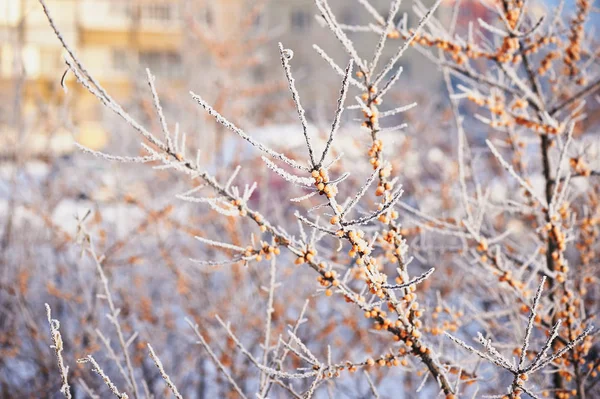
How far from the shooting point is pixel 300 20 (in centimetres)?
3105

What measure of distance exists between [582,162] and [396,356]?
1685 mm

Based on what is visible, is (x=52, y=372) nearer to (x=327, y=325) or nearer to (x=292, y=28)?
(x=327, y=325)

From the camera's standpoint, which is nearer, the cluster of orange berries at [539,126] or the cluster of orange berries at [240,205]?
the cluster of orange berries at [240,205]

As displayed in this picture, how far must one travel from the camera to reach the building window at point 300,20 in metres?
30.8

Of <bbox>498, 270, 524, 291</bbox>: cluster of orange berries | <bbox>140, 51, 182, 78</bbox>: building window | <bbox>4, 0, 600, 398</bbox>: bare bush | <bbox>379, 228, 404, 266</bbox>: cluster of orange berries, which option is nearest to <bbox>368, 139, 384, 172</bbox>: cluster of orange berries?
<bbox>4, 0, 600, 398</bbox>: bare bush

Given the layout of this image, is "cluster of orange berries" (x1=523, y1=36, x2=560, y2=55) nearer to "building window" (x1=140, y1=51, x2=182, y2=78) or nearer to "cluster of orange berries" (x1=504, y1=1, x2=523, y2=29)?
"cluster of orange berries" (x1=504, y1=1, x2=523, y2=29)

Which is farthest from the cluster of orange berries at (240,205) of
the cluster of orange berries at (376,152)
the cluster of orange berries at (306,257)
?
the cluster of orange berries at (376,152)

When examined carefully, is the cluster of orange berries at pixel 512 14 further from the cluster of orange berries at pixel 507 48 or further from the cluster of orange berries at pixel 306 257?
the cluster of orange berries at pixel 306 257

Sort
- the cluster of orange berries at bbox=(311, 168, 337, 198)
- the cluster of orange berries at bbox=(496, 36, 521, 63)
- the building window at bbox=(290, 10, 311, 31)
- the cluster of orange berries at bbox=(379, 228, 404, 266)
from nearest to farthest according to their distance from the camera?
1. the cluster of orange berries at bbox=(311, 168, 337, 198)
2. the cluster of orange berries at bbox=(379, 228, 404, 266)
3. the cluster of orange berries at bbox=(496, 36, 521, 63)
4. the building window at bbox=(290, 10, 311, 31)

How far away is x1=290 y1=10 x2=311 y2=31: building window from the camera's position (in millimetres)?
30828

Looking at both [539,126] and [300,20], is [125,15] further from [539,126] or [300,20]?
[539,126]

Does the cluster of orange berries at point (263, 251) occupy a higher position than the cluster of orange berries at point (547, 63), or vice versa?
the cluster of orange berries at point (547, 63)

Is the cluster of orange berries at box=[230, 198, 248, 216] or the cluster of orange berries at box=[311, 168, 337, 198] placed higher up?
the cluster of orange berries at box=[311, 168, 337, 198]

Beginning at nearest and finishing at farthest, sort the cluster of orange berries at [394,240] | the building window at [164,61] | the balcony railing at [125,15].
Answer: the cluster of orange berries at [394,240]
the balcony railing at [125,15]
the building window at [164,61]
